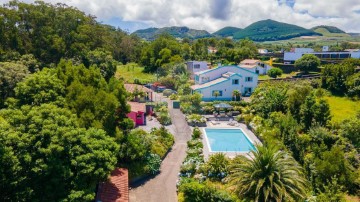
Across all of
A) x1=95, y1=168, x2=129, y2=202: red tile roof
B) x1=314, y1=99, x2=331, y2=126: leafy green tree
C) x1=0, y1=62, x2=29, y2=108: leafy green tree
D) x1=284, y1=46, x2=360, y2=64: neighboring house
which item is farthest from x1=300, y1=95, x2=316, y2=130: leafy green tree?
x1=284, y1=46, x2=360, y2=64: neighboring house

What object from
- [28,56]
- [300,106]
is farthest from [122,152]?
[28,56]

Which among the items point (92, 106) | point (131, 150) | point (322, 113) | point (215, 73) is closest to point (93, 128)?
point (92, 106)

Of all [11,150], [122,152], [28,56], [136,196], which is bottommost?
[136,196]

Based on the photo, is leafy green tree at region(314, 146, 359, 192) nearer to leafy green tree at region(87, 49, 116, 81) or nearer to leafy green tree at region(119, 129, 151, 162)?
leafy green tree at region(119, 129, 151, 162)

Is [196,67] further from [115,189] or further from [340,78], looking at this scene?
[115,189]

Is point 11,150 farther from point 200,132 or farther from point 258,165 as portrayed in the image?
point 200,132

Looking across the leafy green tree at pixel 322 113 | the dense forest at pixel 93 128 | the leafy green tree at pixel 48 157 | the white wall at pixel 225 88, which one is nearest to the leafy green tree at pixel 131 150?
the dense forest at pixel 93 128
